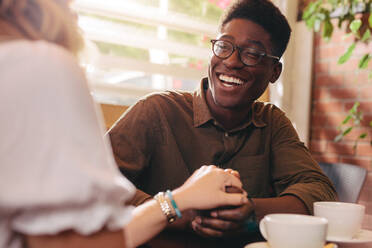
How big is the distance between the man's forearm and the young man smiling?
0.28ft

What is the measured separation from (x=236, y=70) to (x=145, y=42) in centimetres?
104

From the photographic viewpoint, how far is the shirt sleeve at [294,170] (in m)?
1.24

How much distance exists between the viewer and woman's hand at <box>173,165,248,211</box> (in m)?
0.86

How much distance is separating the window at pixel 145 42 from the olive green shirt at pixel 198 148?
2.55 ft

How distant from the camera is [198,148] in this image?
1431 millimetres

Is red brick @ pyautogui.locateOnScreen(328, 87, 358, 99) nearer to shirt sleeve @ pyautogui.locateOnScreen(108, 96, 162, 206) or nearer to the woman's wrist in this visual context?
shirt sleeve @ pyautogui.locateOnScreen(108, 96, 162, 206)

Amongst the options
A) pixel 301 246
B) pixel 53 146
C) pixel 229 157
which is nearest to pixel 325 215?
pixel 301 246

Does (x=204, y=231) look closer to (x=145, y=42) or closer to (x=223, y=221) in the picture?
(x=223, y=221)

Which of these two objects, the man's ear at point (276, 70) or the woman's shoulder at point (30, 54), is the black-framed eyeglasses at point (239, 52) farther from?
the woman's shoulder at point (30, 54)

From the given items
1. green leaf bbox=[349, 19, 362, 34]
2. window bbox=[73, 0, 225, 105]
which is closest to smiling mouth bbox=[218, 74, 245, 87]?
window bbox=[73, 0, 225, 105]

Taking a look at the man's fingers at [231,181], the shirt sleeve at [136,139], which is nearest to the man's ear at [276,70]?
the shirt sleeve at [136,139]

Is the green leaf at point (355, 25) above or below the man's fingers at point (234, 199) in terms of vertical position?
above

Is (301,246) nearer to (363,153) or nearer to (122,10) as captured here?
(122,10)

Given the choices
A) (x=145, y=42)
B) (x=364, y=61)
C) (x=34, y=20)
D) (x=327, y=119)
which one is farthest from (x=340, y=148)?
(x=34, y=20)
